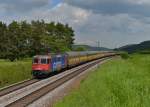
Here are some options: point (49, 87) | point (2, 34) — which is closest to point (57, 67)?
point (49, 87)

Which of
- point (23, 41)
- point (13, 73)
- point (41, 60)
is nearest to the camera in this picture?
point (13, 73)

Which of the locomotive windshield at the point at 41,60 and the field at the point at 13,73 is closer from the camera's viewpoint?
the field at the point at 13,73

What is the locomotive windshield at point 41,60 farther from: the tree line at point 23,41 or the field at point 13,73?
the tree line at point 23,41

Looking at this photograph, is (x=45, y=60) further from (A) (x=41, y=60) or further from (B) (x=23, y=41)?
(B) (x=23, y=41)

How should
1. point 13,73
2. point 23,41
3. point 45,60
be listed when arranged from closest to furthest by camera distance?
point 13,73, point 45,60, point 23,41

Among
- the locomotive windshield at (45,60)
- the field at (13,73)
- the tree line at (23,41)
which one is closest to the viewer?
the field at (13,73)

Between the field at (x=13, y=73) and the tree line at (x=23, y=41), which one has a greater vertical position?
the tree line at (x=23, y=41)

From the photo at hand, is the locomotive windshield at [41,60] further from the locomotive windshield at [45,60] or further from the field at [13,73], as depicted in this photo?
the field at [13,73]

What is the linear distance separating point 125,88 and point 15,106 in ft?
28.3

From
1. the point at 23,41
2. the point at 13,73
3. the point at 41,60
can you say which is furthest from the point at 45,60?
the point at 23,41

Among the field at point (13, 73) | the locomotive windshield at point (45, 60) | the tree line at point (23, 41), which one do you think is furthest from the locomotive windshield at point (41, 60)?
the tree line at point (23, 41)

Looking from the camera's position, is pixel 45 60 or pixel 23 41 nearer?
A: pixel 45 60

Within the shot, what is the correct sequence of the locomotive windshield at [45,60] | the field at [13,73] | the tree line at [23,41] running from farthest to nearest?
the tree line at [23,41] < the locomotive windshield at [45,60] < the field at [13,73]

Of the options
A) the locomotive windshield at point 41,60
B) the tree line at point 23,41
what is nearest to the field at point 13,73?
the locomotive windshield at point 41,60
